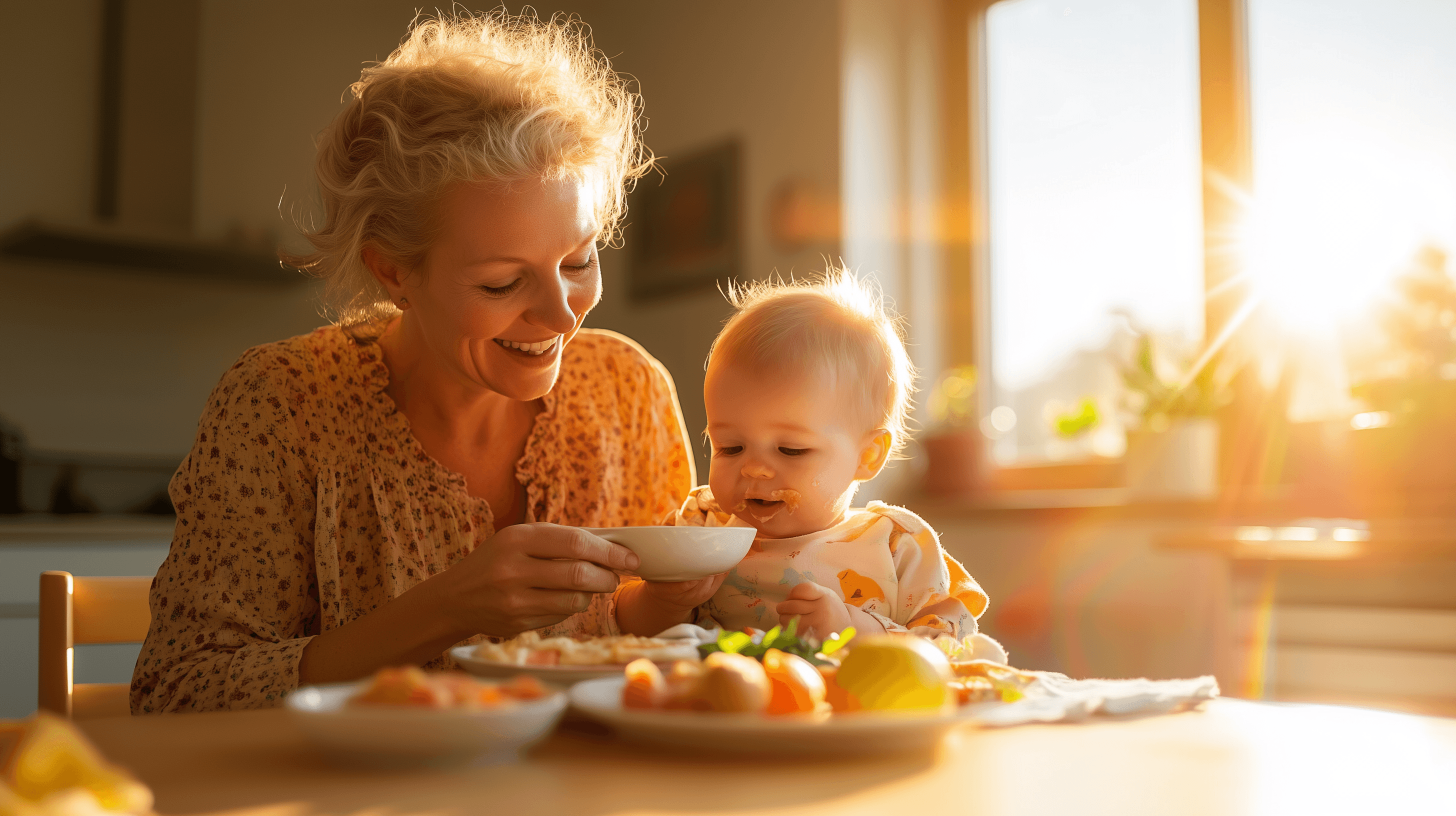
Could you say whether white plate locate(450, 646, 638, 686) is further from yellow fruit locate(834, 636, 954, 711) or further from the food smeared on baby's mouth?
the food smeared on baby's mouth

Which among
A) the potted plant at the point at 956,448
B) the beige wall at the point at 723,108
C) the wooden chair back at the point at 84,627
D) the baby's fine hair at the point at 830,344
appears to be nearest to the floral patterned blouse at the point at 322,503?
the wooden chair back at the point at 84,627

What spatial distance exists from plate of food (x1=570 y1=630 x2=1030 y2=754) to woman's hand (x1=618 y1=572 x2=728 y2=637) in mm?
345

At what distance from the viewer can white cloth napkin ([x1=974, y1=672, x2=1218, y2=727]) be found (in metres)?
0.83

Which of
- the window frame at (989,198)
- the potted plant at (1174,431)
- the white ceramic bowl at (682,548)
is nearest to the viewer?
the white ceramic bowl at (682,548)

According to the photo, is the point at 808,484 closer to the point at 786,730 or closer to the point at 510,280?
the point at 510,280

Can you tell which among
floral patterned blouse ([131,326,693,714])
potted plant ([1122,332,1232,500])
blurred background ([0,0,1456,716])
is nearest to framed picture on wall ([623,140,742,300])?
blurred background ([0,0,1456,716])

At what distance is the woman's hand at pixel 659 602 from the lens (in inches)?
46.1

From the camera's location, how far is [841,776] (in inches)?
25.9

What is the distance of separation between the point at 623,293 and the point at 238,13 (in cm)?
184

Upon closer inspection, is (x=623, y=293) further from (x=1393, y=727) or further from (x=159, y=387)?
(x=1393, y=727)

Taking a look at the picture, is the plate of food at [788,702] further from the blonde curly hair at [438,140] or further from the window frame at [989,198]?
the window frame at [989,198]

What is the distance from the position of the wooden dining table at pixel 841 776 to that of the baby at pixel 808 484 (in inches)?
17.9

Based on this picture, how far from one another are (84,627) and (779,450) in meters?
0.93

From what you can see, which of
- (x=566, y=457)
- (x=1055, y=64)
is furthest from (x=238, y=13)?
(x=566, y=457)
